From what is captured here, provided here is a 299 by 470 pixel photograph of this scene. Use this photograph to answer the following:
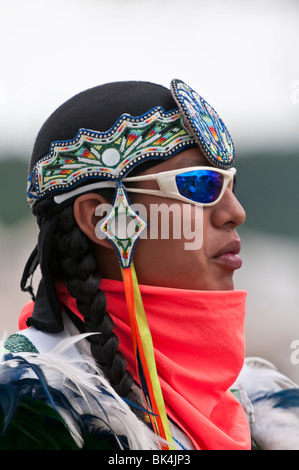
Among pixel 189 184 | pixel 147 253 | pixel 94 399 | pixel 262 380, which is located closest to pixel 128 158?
pixel 189 184

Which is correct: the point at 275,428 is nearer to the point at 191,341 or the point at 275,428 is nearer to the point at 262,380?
the point at 262,380

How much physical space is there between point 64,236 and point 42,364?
0.50m

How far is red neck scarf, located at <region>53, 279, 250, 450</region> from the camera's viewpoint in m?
2.03

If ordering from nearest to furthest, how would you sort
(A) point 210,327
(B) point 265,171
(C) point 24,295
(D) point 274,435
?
(A) point 210,327, (D) point 274,435, (C) point 24,295, (B) point 265,171

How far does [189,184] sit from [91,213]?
1.20 feet

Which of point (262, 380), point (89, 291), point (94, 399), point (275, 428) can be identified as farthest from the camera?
point (262, 380)

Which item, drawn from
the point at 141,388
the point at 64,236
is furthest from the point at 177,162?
the point at 141,388

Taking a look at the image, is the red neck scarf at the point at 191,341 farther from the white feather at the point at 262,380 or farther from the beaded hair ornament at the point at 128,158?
the white feather at the point at 262,380

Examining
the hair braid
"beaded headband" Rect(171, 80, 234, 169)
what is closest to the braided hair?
the hair braid

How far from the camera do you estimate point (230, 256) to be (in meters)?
2.11

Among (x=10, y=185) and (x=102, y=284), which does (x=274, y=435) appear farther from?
(x=10, y=185)

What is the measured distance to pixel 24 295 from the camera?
6.44 metres

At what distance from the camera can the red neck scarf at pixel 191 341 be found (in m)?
2.03

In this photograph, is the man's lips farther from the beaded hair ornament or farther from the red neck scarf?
the beaded hair ornament
